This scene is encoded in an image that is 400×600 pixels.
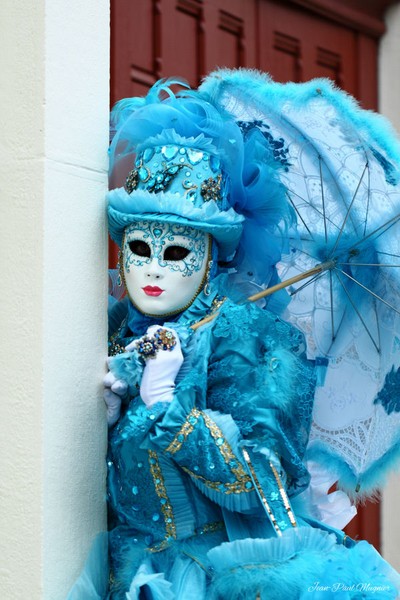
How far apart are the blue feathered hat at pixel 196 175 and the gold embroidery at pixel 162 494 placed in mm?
582

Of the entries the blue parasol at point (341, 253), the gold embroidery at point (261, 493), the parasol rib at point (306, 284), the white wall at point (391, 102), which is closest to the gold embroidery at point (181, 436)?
the gold embroidery at point (261, 493)

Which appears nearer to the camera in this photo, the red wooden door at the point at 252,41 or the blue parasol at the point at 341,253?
the blue parasol at the point at 341,253

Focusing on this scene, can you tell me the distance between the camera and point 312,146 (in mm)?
3041

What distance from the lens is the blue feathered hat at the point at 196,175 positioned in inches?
109

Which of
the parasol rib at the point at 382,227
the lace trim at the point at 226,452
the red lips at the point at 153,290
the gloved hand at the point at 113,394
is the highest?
the parasol rib at the point at 382,227

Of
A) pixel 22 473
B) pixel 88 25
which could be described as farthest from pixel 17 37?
pixel 22 473

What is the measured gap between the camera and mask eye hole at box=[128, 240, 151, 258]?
2793 mm

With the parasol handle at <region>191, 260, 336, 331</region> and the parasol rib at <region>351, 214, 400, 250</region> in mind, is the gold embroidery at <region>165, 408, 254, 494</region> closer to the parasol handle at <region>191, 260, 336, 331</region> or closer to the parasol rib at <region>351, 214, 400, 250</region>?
the parasol handle at <region>191, 260, 336, 331</region>

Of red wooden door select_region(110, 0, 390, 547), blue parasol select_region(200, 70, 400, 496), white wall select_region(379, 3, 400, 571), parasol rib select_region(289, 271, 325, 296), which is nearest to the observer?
blue parasol select_region(200, 70, 400, 496)

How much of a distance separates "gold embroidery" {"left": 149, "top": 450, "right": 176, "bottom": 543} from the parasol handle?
1.13 ft

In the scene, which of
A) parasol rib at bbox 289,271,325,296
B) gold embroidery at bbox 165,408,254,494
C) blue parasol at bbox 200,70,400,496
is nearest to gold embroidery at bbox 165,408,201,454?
gold embroidery at bbox 165,408,254,494

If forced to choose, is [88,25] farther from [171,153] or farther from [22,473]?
[22,473]

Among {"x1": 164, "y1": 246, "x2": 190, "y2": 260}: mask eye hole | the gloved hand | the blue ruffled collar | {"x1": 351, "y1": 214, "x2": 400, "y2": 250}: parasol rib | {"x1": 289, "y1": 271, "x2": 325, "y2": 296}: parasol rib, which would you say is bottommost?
the gloved hand

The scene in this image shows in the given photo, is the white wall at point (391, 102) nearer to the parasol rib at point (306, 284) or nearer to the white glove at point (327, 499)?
the white glove at point (327, 499)
